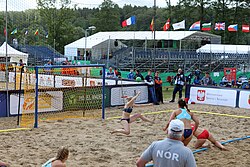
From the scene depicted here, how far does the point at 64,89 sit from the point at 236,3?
48113mm

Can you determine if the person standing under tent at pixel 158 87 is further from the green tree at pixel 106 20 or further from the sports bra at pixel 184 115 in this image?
the green tree at pixel 106 20

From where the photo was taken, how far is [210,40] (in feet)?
165

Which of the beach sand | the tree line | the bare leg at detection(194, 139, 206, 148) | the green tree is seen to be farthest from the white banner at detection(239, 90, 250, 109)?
the green tree

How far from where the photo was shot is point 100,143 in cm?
1028

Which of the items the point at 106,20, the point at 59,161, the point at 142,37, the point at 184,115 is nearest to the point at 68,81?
the point at 184,115

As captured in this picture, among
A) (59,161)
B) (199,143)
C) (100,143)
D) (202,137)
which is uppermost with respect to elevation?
(59,161)

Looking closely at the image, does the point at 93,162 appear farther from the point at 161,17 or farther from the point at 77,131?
the point at 161,17

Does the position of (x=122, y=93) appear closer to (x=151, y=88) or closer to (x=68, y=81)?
(x=151, y=88)

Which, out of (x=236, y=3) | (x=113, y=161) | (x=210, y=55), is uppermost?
(x=236, y=3)

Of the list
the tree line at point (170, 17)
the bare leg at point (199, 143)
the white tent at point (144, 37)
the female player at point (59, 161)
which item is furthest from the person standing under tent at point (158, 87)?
the tree line at point (170, 17)

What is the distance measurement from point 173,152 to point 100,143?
6.38 metres

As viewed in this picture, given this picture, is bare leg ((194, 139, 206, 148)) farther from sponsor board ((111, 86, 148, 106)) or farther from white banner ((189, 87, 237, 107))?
white banner ((189, 87, 237, 107))

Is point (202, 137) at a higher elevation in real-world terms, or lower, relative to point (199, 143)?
higher

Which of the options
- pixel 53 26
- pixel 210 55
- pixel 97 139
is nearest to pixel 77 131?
pixel 97 139
